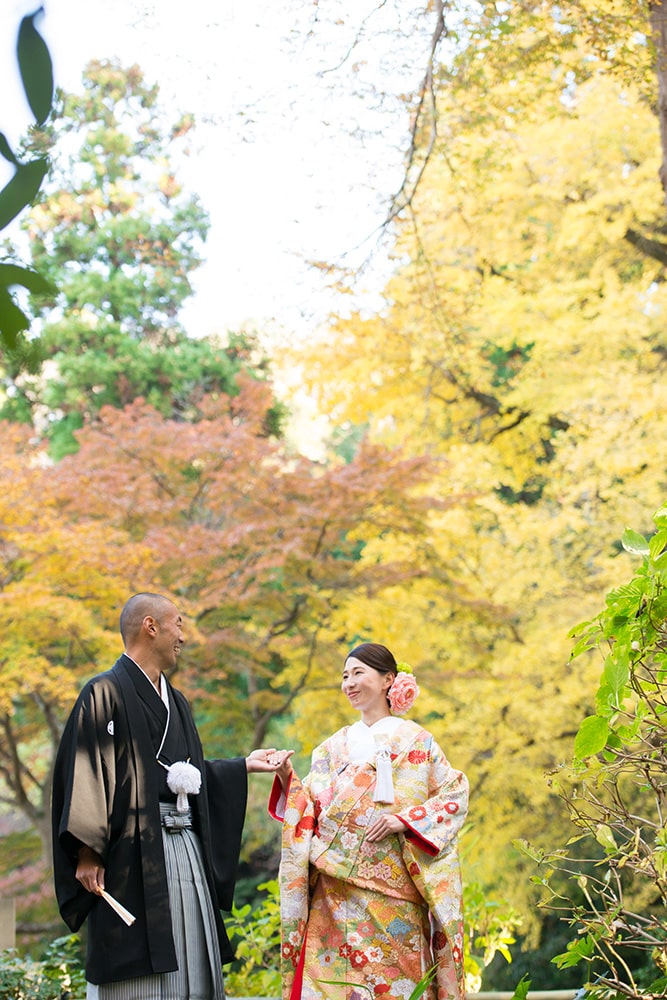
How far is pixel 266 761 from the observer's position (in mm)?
2863

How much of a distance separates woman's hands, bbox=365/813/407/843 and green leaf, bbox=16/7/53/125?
2.49m

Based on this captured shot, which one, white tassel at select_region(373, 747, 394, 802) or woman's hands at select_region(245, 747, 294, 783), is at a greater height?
woman's hands at select_region(245, 747, 294, 783)

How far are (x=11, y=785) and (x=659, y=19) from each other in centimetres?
718

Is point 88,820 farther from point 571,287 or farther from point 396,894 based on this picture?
point 571,287

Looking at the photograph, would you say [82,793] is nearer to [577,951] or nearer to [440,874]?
[440,874]

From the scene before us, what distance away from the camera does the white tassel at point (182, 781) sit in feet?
8.77

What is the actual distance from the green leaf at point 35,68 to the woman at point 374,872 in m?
2.48

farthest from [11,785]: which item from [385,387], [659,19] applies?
[659,19]

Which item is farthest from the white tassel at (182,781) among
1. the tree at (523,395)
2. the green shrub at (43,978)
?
the tree at (523,395)

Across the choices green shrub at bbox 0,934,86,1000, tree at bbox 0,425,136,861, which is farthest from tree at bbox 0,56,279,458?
green shrub at bbox 0,934,86,1000

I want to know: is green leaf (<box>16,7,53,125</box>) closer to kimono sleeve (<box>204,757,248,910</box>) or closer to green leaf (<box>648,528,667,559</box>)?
green leaf (<box>648,528,667,559</box>)

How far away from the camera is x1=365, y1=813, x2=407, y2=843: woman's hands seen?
9.29 feet

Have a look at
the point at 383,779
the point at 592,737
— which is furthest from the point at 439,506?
the point at 592,737

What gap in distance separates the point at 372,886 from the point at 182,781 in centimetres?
63
